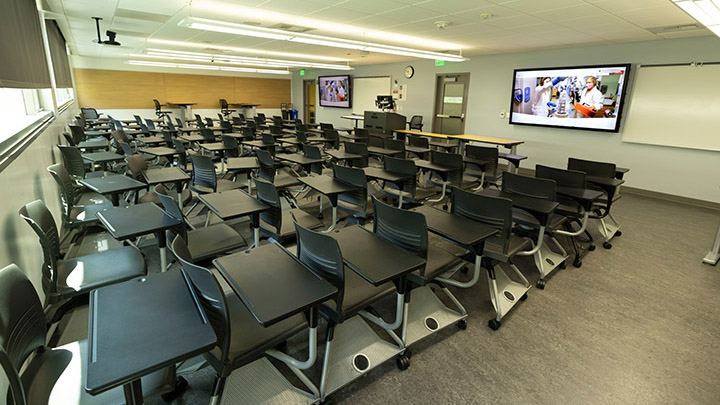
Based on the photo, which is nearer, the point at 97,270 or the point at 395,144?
the point at 97,270

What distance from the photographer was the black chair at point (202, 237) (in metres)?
2.34

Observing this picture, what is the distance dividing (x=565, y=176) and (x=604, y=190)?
70cm

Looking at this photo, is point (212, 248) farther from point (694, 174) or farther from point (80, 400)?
point (694, 174)

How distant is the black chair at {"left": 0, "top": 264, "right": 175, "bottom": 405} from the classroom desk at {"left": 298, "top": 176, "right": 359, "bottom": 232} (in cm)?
216

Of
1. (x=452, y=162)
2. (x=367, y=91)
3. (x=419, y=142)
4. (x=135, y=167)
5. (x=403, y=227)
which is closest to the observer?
(x=403, y=227)

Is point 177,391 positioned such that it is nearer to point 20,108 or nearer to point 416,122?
point 20,108

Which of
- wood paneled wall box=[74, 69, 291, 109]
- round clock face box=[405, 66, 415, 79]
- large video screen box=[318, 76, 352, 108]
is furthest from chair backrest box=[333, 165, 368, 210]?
wood paneled wall box=[74, 69, 291, 109]

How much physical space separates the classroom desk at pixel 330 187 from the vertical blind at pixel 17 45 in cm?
234

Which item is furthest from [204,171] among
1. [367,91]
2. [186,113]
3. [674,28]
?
[186,113]

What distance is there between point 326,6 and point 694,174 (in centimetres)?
681

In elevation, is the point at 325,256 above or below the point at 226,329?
above

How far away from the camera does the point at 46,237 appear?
6.43 feet

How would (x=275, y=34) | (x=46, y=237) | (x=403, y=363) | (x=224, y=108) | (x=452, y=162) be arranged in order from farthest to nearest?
(x=224, y=108) < (x=275, y=34) < (x=452, y=162) < (x=403, y=363) < (x=46, y=237)

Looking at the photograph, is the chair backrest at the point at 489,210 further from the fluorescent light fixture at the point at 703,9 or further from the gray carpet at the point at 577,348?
the fluorescent light fixture at the point at 703,9
